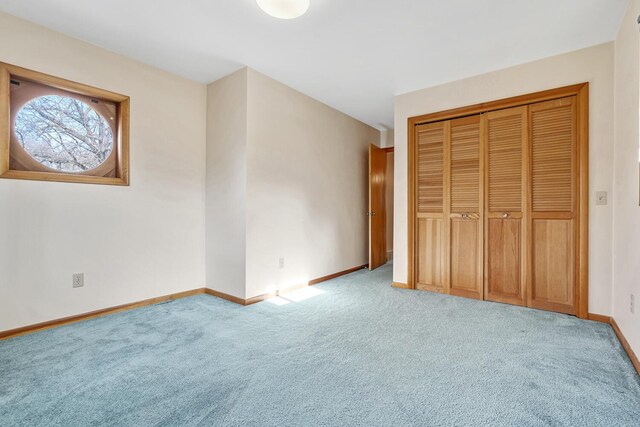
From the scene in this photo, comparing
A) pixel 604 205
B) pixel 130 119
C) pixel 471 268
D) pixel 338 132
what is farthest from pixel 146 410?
pixel 338 132

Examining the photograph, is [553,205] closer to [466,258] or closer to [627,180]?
[627,180]

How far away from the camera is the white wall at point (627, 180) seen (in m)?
1.92

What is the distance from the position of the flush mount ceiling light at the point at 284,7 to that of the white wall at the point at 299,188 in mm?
1187

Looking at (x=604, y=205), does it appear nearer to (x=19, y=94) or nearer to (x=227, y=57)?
(x=227, y=57)

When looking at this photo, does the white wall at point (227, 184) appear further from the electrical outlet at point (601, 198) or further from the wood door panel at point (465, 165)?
the electrical outlet at point (601, 198)

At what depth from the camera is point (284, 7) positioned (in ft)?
6.50

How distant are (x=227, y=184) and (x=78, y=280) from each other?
1.57 meters

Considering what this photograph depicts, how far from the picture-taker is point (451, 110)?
3.38 meters

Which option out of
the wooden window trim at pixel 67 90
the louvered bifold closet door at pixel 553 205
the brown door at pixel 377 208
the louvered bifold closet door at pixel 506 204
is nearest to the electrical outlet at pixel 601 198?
the louvered bifold closet door at pixel 553 205

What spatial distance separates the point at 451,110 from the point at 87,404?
12.8 feet

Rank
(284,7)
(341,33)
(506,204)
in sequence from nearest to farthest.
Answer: (284,7) < (341,33) < (506,204)

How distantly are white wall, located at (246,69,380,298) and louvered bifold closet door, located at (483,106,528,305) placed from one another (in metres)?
1.98

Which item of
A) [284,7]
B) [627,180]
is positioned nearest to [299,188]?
[284,7]

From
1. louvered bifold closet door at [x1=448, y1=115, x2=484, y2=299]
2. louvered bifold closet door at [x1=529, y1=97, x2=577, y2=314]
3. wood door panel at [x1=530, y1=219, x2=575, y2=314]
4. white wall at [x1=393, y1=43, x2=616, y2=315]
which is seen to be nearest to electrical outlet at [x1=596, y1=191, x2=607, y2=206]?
white wall at [x1=393, y1=43, x2=616, y2=315]
